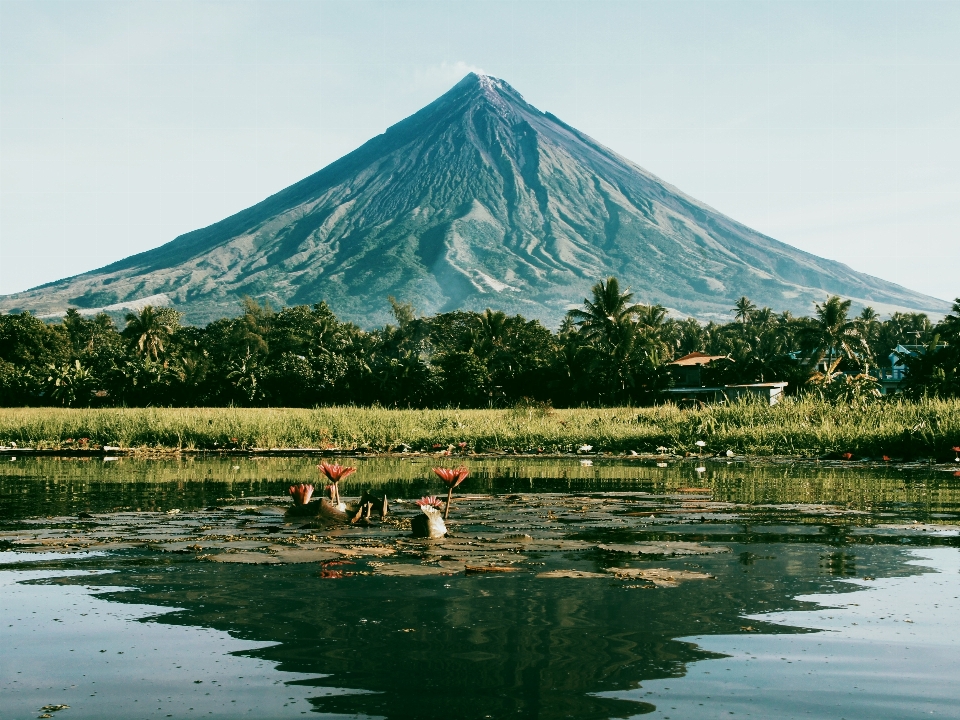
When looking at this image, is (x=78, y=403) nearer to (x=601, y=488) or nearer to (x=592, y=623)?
(x=601, y=488)

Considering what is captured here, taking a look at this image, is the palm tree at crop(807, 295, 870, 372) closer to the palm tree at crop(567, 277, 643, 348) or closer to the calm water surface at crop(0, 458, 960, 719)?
the palm tree at crop(567, 277, 643, 348)

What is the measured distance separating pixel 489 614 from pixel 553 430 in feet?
81.3

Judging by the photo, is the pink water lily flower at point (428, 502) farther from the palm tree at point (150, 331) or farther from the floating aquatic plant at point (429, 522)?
the palm tree at point (150, 331)

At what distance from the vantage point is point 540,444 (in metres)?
31.7

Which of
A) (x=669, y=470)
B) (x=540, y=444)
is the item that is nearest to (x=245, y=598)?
(x=669, y=470)

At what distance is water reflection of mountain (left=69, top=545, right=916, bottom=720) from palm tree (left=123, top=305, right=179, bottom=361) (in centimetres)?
7079

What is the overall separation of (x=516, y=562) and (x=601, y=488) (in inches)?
334

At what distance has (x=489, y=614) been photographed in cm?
775

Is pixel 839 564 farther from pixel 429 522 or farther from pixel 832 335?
pixel 832 335

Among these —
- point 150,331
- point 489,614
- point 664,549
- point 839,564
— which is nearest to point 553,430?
point 664,549

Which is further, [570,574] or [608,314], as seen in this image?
[608,314]

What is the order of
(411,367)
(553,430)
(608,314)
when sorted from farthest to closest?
(608,314) → (411,367) → (553,430)

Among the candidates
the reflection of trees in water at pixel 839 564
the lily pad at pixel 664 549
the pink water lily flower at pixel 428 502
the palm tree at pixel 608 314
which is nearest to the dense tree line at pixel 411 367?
the palm tree at pixel 608 314

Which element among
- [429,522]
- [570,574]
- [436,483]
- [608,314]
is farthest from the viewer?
[608,314]
